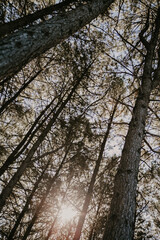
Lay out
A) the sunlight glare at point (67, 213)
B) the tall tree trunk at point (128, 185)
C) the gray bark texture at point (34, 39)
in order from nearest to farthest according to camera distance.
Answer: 1. the gray bark texture at point (34, 39)
2. the tall tree trunk at point (128, 185)
3. the sunlight glare at point (67, 213)

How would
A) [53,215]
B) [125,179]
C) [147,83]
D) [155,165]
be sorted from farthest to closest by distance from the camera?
[53,215] < [155,165] < [147,83] < [125,179]

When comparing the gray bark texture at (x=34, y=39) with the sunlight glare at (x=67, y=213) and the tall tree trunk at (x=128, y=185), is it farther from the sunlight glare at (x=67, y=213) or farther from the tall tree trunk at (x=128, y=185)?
the sunlight glare at (x=67, y=213)

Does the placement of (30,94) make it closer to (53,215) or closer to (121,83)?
(121,83)

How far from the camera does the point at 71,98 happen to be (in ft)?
19.5

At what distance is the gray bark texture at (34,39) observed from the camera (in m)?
1.50

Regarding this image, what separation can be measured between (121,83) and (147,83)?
121 cm

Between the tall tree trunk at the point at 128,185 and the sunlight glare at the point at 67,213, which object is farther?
the sunlight glare at the point at 67,213

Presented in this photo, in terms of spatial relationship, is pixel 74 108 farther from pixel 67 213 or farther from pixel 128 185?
pixel 67 213

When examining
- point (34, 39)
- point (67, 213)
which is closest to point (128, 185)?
point (34, 39)

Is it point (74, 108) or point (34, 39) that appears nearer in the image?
point (34, 39)

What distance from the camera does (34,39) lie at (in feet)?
6.05

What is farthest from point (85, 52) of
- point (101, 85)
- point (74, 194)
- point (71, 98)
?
point (74, 194)

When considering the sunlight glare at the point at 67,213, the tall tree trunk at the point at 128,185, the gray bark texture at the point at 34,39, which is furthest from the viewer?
the sunlight glare at the point at 67,213

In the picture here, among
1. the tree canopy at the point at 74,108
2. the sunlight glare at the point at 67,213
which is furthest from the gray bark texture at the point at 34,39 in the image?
the sunlight glare at the point at 67,213
